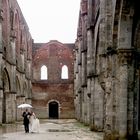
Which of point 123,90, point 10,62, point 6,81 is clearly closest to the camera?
point 123,90

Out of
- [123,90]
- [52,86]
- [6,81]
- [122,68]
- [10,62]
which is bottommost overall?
[52,86]

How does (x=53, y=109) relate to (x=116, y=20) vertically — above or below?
below

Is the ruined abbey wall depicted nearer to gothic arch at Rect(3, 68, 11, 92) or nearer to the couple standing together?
gothic arch at Rect(3, 68, 11, 92)

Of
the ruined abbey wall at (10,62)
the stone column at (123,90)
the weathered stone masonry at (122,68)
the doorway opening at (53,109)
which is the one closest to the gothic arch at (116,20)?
the weathered stone masonry at (122,68)

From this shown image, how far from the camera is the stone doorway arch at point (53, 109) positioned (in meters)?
53.7

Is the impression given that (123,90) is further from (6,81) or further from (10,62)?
(10,62)

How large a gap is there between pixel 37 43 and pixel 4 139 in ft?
128

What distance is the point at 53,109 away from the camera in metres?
54.2

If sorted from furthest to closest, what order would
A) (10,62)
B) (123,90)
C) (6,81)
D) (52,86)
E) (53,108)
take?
(53,108) → (52,86) → (10,62) → (6,81) → (123,90)

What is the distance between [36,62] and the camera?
54625 millimetres

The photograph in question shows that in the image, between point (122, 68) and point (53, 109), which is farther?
point (53, 109)

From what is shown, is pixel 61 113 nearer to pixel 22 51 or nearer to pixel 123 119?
pixel 22 51

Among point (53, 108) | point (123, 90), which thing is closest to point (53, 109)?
point (53, 108)

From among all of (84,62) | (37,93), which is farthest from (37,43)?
(84,62)
